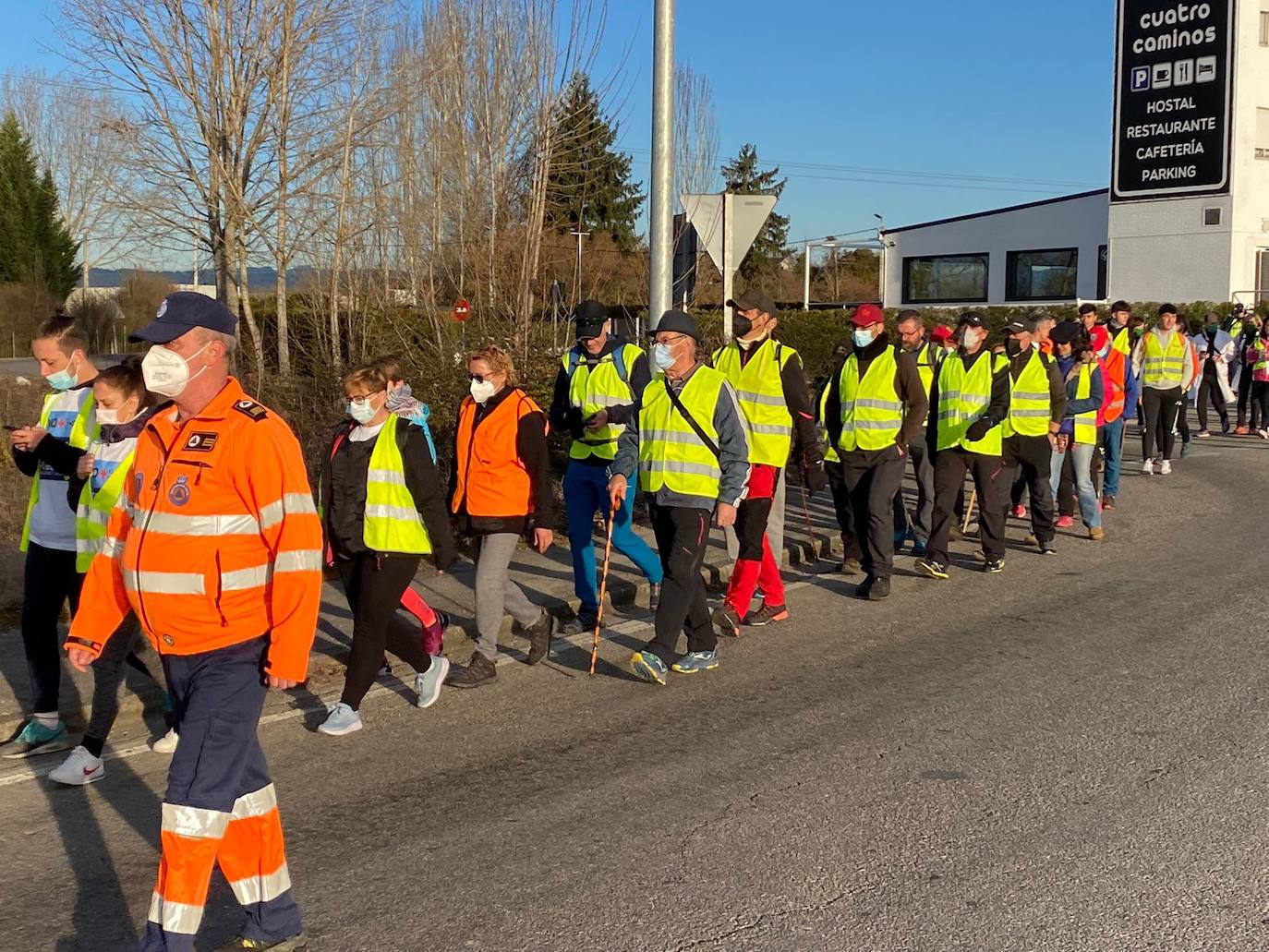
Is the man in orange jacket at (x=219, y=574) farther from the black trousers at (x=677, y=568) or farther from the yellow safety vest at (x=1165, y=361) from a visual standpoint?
the yellow safety vest at (x=1165, y=361)

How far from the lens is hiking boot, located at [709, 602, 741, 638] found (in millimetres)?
8070

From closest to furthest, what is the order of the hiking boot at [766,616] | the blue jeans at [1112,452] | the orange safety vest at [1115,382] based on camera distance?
the hiking boot at [766,616], the orange safety vest at [1115,382], the blue jeans at [1112,452]

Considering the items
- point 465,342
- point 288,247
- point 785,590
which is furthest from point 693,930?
point 288,247

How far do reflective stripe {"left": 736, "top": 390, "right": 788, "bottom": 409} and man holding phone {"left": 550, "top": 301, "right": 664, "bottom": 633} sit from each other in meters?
0.66

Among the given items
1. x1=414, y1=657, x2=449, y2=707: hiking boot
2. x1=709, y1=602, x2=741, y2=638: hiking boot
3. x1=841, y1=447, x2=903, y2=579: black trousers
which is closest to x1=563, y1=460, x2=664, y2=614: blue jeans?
x1=709, y1=602, x2=741, y2=638: hiking boot

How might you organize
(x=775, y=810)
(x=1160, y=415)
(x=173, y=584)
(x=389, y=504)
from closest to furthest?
(x=173, y=584), (x=775, y=810), (x=389, y=504), (x=1160, y=415)

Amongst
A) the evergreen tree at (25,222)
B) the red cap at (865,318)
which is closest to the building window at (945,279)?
the evergreen tree at (25,222)

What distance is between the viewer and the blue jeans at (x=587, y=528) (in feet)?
26.6

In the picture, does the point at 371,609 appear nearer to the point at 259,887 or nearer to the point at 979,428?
the point at 259,887

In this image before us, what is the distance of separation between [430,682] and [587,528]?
1.86 metres

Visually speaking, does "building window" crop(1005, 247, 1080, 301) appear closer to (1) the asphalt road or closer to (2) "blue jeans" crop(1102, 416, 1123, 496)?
(2) "blue jeans" crop(1102, 416, 1123, 496)

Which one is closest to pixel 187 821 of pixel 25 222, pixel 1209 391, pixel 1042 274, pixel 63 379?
pixel 63 379

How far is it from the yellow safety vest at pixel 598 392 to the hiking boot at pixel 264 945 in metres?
4.46

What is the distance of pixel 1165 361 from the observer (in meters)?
15.1
